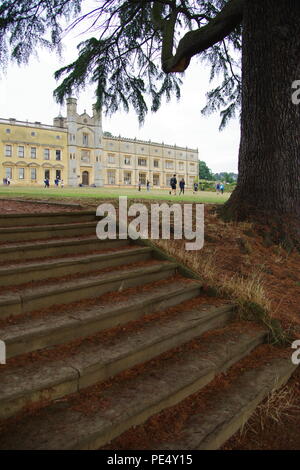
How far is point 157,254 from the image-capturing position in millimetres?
4781

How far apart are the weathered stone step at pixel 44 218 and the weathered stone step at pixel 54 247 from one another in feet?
2.07

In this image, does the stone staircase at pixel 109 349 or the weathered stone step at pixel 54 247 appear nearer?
the stone staircase at pixel 109 349

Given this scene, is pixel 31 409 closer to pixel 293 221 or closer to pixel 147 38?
pixel 293 221

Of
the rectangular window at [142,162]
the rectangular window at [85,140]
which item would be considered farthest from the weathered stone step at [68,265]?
the rectangular window at [142,162]

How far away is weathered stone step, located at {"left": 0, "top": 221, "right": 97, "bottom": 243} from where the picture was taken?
4.41 meters

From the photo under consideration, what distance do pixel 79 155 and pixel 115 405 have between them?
6498 cm

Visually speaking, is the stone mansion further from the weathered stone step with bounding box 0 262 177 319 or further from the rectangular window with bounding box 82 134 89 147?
the weathered stone step with bounding box 0 262 177 319

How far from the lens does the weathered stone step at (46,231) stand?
441 centimetres

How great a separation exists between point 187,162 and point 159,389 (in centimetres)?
8473

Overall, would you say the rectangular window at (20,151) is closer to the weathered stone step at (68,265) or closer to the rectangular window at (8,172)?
the rectangular window at (8,172)

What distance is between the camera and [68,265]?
154 inches

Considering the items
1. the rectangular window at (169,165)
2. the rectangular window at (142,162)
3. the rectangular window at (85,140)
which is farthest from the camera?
the rectangular window at (169,165)

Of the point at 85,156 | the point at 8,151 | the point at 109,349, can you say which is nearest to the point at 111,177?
the point at 85,156
